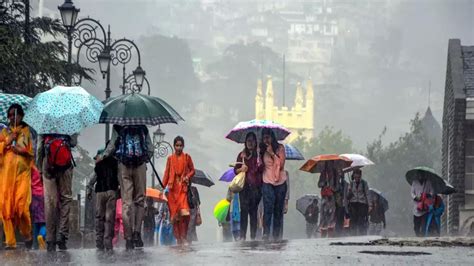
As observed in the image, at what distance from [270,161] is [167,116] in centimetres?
354

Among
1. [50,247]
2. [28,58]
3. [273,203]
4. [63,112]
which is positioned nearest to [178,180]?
[273,203]

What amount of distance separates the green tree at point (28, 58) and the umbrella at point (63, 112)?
7849 mm

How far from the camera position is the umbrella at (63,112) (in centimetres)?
1435

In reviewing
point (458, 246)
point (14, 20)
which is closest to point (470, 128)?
point (14, 20)

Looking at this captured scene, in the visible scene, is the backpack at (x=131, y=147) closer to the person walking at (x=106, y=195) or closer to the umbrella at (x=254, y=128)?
the person walking at (x=106, y=195)

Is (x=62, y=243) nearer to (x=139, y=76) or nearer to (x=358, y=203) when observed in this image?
(x=358, y=203)

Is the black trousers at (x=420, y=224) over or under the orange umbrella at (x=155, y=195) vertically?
under

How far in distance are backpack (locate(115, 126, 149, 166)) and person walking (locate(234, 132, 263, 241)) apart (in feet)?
12.4

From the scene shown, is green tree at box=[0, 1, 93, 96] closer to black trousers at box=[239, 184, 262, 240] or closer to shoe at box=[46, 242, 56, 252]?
black trousers at box=[239, 184, 262, 240]

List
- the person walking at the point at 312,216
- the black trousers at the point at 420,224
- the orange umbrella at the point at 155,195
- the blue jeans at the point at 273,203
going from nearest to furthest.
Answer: the blue jeans at the point at 273,203 → the black trousers at the point at 420,224 → the orange umbrella at the point at 155,195 → the person walking at the point at 312,216

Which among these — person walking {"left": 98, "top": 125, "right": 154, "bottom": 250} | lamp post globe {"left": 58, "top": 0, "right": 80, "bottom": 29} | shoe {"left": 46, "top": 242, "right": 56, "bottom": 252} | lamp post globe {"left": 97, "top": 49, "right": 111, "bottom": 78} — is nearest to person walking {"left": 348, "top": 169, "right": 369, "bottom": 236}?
lamp post globe {"left": 58, "top": 0, "right": 80, "bottom": 29}

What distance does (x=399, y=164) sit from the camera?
93.3 m

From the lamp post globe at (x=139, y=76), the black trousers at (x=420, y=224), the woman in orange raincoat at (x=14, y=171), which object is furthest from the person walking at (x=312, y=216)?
the woman in orange raincoat at (x=14, y=171)

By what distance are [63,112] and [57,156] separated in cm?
→ 57
